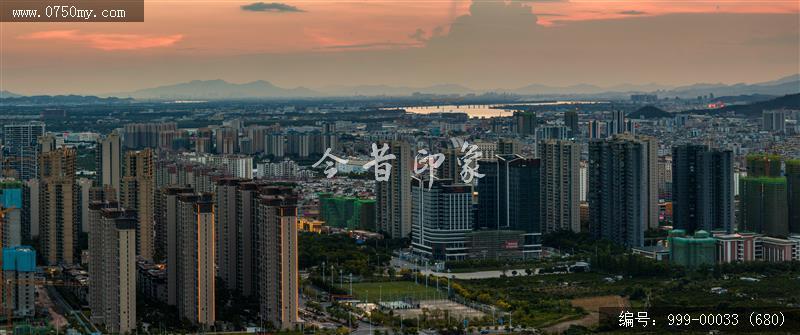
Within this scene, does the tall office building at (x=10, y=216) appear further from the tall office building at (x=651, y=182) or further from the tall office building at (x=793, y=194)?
the tall office building at (x=793, y=194)

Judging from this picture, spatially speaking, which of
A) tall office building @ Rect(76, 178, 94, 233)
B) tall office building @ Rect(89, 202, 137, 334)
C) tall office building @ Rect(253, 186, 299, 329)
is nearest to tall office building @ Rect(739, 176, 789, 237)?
tall office building @ Rect(253, 186, 299, 329)

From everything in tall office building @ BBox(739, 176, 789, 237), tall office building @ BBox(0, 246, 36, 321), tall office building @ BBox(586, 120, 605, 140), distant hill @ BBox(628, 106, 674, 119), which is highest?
distant hill @ BBox(628, 106, 674, 119)

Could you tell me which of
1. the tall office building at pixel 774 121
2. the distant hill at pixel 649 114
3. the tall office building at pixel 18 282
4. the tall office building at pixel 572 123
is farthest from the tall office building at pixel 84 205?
the distant hill at pixel 649 114

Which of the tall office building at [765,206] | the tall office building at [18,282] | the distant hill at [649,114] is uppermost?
the distant hill at [649,114]

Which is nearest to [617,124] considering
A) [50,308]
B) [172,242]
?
[172,242]

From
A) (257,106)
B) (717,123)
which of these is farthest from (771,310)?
(257,106)

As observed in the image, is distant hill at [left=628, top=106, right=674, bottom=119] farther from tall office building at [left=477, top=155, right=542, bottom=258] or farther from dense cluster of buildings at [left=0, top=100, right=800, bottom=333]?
tall office building at [left=477, top=155, right=542, bottom=258]

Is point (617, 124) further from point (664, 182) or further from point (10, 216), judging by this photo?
point (10, 216)
